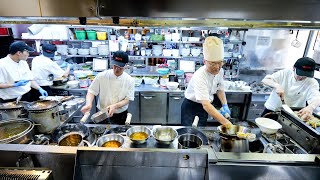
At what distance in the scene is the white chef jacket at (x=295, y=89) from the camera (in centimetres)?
291

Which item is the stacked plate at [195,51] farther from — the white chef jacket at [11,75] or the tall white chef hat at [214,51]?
the white chef jacket at [11,75]

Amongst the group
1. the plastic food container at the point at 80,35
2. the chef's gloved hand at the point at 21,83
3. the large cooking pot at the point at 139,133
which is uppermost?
the plastic food container at the point at 80,35

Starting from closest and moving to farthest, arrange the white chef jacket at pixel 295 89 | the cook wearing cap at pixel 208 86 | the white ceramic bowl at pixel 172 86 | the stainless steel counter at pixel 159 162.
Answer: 1. the stainless steel counter at pixel 159 162
2. the cook wearing cap at pixel 208 86
3. the white chef jacket at pixel 295 89
4. the white ceramic bowl at pixel 172 86

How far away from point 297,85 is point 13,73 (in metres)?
5.19

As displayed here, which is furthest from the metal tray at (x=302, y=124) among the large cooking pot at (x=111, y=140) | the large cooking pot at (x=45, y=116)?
the large cooking pot at (x=45, y=116)

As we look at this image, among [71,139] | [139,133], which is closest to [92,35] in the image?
[71,139]

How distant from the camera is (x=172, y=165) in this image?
A: 1.39m

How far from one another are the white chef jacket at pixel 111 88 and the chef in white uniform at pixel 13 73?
1914 mm

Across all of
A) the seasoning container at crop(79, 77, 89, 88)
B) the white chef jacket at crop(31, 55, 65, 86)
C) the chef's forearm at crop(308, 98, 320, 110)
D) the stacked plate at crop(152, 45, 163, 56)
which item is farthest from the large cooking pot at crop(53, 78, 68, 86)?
the chef's forearm at crop(308, 98, 320, 110)

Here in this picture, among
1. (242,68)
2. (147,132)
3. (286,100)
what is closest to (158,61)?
(242,68)

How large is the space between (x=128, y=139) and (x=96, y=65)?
375 cm

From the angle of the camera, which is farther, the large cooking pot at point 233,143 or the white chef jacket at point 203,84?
the white chef jacket at point 203,84

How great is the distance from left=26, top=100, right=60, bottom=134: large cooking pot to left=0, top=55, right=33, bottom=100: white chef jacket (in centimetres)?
229

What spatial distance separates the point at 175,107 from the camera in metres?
4.67
